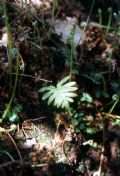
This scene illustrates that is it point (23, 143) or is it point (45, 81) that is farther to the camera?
point (45, 81)

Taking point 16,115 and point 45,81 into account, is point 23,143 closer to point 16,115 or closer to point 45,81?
point 16,115

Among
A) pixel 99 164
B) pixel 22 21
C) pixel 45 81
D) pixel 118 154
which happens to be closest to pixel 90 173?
pixel 99 164

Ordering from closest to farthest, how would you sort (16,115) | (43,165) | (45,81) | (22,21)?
1. (43,165)
2. (16,115)
3. (45,81)
4. (22,21)

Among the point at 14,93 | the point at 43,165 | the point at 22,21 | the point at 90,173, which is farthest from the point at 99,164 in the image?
the point at 22,21

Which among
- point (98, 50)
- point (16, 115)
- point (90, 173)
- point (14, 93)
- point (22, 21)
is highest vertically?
point (22, 21)

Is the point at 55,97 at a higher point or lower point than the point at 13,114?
higher

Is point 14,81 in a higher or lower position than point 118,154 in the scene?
higher

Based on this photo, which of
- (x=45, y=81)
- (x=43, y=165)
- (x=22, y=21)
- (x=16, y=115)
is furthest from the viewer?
(x=22, y=21)
